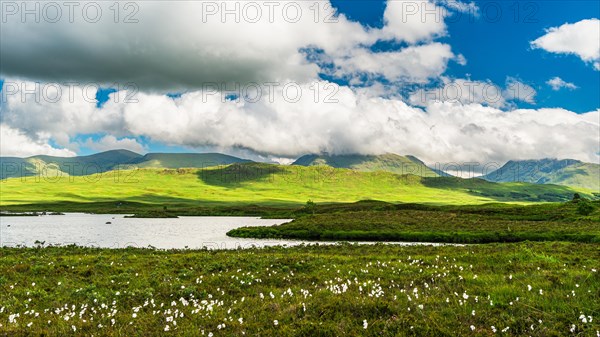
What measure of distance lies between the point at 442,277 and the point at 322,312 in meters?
7.34

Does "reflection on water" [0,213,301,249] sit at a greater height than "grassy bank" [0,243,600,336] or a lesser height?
lesser

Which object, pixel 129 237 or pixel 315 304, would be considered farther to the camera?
pixel 129 237

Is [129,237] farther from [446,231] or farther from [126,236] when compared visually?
[446,231]

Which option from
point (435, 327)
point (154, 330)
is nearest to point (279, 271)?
point (154, 330)

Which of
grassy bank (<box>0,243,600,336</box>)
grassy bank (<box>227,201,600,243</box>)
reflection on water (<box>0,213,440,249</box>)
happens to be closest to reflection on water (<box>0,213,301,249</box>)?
reflection on water (<box>0,213,440,249</box>)

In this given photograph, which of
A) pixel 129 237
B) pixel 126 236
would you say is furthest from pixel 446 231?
pixel 126 236

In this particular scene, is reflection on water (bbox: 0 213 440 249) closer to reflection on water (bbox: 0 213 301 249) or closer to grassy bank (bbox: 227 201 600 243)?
reflection on water (bbox: 0 213 301 249)

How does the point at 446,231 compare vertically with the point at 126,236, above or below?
above

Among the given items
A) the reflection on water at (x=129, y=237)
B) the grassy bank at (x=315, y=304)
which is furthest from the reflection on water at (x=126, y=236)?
the grassy bank at (x=315, y=304)

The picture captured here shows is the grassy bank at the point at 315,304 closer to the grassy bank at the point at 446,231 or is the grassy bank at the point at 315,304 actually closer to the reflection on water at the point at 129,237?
the reflection on water at the point at 129,237

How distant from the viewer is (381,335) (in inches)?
395

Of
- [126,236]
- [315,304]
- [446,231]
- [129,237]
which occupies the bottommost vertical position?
[126,236]

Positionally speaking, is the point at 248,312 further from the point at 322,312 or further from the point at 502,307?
the point at 502,307

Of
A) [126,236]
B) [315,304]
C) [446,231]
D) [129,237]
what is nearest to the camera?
[315,304]
